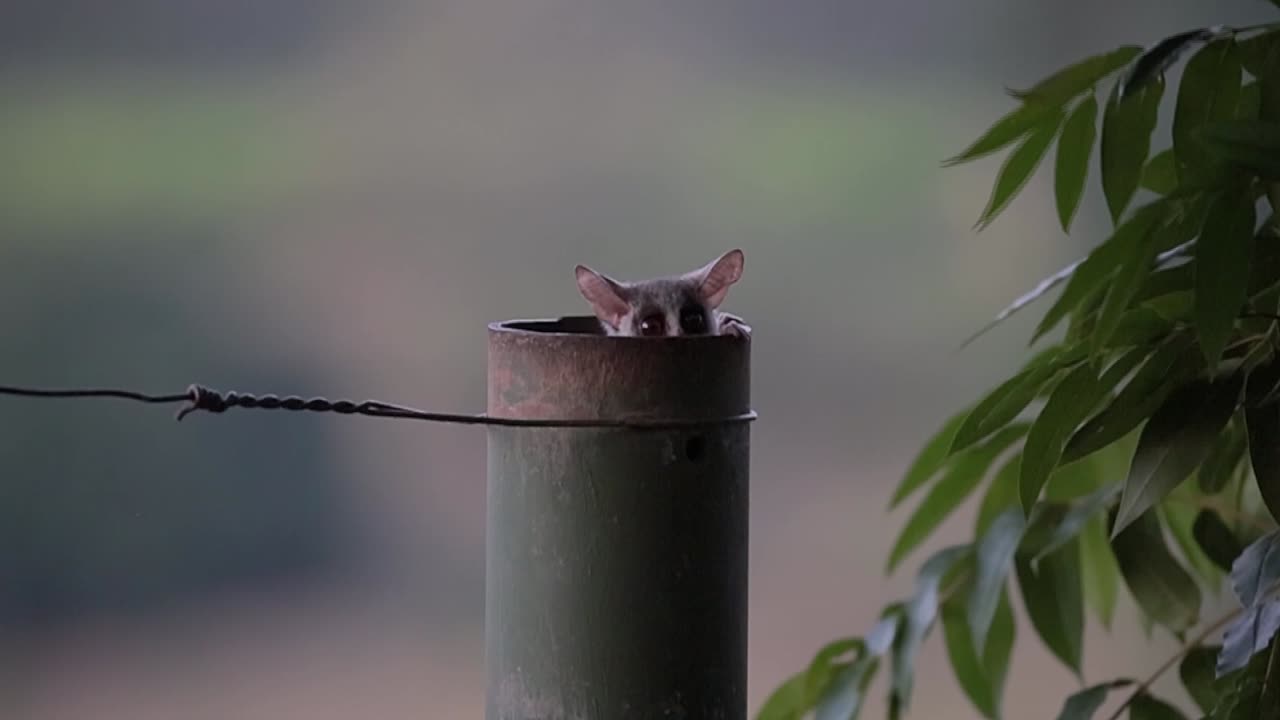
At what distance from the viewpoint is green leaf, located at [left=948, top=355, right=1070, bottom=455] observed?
868mm

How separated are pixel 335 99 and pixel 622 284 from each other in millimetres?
571

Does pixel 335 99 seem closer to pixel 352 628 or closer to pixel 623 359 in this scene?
pixel 352 628

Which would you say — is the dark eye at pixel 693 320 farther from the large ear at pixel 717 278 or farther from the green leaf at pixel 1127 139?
the green leaf at pixel 1127 139

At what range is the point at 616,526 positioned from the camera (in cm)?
72

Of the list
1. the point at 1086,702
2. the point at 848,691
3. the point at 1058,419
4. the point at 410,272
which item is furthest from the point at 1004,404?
the point at 410,272

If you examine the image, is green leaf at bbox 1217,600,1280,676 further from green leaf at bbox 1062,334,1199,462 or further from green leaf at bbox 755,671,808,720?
green leaf at bbox 755,671,808,720

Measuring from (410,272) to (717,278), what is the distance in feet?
1.89

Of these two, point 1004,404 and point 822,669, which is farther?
point 822,669

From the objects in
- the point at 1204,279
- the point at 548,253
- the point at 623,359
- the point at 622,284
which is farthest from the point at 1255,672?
the point at 548,253

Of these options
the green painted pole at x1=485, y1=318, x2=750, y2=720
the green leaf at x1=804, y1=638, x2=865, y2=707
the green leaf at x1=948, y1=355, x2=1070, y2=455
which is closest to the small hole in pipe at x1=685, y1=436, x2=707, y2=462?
the green painted pole at x1=485, y1=318, x2=750, y2=720

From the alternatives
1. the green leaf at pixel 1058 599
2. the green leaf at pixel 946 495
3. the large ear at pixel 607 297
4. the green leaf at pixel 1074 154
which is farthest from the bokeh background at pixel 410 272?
the green leaf at pixel 1074 154

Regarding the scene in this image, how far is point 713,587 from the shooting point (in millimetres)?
735

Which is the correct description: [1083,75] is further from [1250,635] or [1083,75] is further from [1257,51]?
[1250,635]

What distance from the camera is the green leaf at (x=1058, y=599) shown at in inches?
43.6
